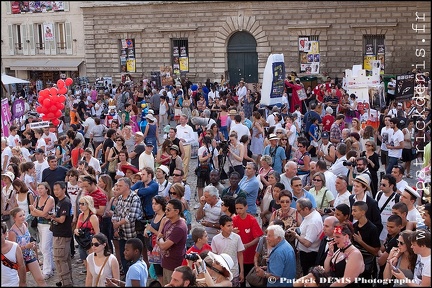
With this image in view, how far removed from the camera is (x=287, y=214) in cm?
759

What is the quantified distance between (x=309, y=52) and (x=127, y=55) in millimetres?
10554

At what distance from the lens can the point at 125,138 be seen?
42.9ft

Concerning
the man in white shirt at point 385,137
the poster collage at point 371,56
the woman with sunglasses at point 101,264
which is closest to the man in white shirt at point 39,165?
the woman with sunglasses at point 101,264

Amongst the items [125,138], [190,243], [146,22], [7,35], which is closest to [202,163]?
[125,138]

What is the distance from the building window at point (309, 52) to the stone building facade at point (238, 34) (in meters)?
0.15

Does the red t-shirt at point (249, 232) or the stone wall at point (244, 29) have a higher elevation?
the stone wall at point (244, 29)

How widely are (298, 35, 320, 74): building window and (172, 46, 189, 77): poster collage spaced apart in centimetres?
639

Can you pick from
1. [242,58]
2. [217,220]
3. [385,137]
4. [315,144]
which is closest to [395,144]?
[385,137]

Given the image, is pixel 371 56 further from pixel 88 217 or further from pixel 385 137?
pixel 88 217

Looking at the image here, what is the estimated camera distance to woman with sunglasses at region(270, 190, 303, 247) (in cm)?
748

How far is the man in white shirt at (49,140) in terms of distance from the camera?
13380 millimetres

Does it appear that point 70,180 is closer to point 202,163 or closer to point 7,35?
point 202,163

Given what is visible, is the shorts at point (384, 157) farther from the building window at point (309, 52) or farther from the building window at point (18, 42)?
the building window at point (18, 42)

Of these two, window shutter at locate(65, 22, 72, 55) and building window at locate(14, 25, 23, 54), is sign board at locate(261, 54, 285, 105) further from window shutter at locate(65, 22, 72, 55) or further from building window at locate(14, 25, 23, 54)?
building window at locate(14, 25, 23, 54)
